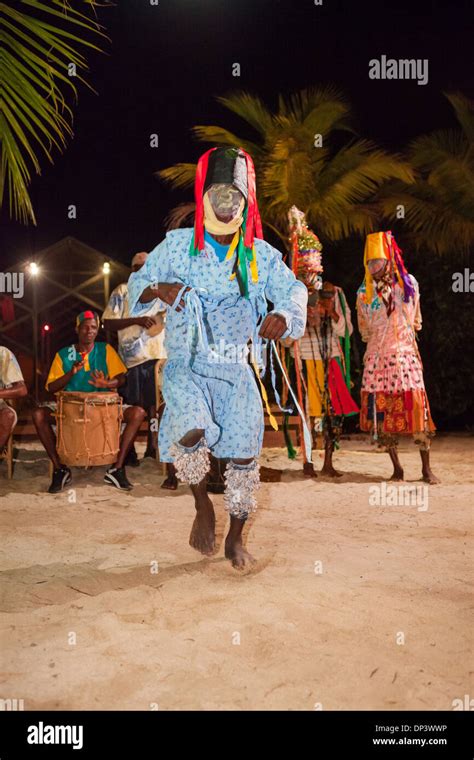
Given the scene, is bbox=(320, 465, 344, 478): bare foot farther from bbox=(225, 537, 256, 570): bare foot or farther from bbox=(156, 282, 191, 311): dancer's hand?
bbox=(156, 282, 191, 311): dancer's hand

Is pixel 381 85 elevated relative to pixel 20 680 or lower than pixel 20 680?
elevated

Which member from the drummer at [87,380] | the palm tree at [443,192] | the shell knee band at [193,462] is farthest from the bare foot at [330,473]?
the palm tree at [443,192]

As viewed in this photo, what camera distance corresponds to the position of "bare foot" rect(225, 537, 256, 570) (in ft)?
12.8

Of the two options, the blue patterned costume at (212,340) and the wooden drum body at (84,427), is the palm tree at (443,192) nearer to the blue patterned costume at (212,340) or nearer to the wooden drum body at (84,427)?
the wooden drum body at (84,427)

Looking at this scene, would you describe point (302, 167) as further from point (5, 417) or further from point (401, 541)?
point (401, 541)

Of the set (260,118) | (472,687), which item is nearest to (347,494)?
(472,687)

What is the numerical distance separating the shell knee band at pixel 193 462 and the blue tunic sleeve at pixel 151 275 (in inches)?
32.1

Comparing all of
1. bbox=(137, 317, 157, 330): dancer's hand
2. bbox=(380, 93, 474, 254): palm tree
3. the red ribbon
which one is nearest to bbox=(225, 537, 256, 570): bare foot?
the red ribbon

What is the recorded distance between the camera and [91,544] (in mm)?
4609

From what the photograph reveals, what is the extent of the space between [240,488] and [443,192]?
36.0 feet

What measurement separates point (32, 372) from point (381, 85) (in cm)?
973

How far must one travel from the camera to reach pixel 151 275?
3996 mm

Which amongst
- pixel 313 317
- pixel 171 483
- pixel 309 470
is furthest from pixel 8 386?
pixel 313 317
